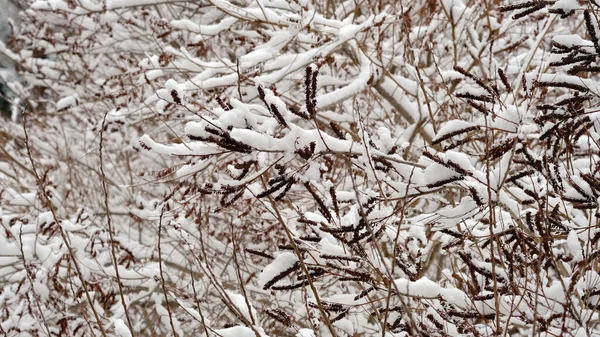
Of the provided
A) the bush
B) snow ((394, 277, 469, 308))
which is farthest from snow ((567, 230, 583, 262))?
snow ((394, 277, 469, 308))

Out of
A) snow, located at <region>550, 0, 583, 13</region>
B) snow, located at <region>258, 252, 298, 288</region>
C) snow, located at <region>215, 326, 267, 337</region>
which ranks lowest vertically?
snow, located at <region>215, 326, 267, 337</region>

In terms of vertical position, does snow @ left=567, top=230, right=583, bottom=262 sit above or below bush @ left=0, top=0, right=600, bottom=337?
below

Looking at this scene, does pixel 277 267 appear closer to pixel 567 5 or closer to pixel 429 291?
pixel 429 291

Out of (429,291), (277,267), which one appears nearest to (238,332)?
(277,267)

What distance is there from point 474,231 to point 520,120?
0.73m

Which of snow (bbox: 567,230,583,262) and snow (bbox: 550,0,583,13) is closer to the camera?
snow (bbox: 550,0,583,13)

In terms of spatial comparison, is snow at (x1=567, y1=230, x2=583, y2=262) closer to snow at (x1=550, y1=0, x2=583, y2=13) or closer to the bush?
the bush

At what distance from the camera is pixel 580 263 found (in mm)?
1843

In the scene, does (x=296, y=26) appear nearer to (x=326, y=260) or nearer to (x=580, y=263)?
(x=326, y=260)

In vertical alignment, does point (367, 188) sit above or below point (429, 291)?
above

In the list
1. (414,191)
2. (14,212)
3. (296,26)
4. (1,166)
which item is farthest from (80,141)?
(414,191)

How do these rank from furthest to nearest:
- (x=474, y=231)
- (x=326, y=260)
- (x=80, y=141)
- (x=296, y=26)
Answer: (x=80, y=141), (x=296, y=26), (x=474, y=231), (x=326, y=260)

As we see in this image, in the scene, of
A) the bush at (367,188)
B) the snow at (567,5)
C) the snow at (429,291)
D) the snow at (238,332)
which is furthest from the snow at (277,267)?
the snow at (567,5)

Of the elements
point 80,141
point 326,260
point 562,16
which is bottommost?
point 326,260
